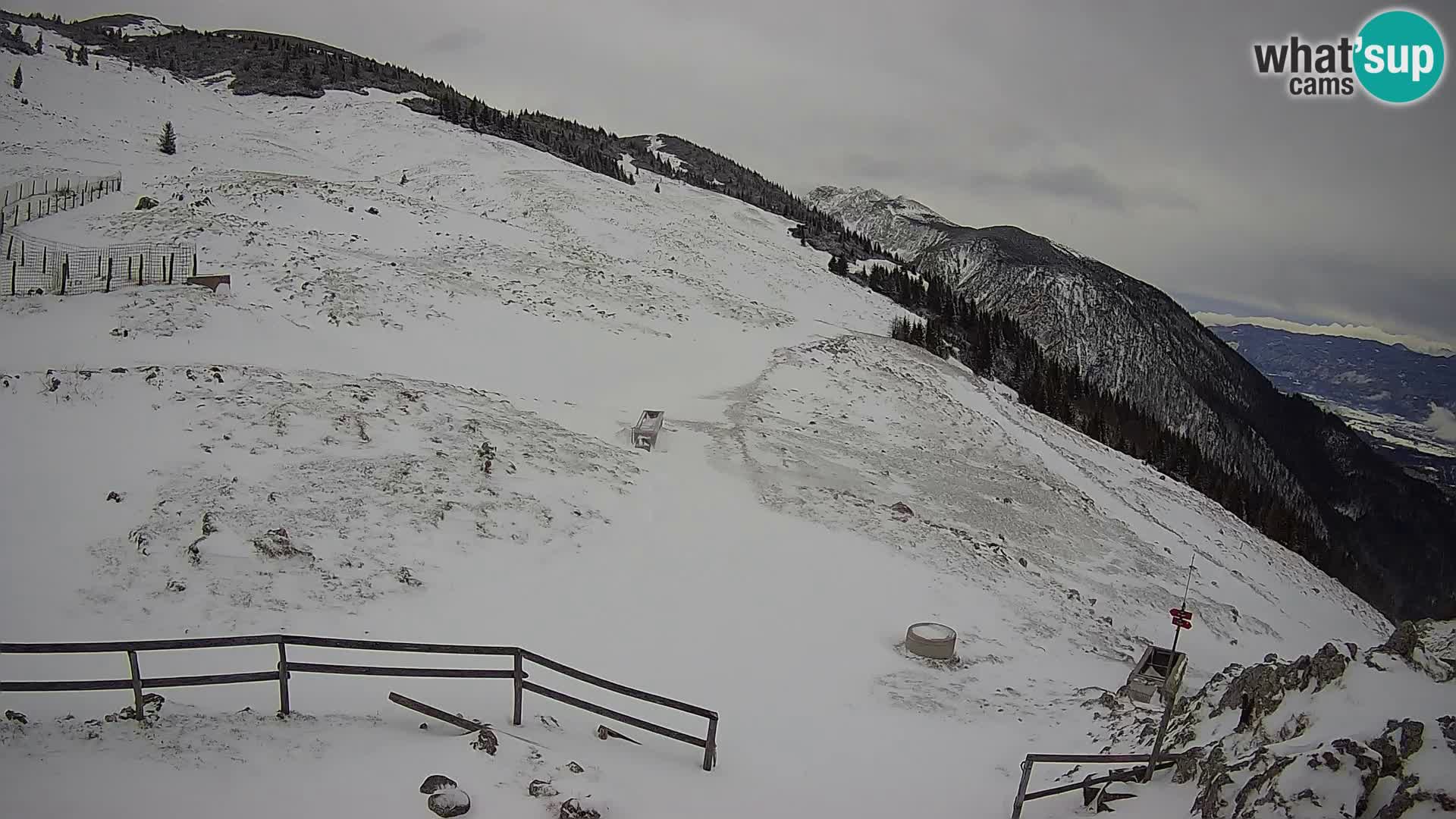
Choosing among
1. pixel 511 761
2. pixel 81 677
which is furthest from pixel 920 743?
pixel 81 677

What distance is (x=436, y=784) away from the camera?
6129 mm

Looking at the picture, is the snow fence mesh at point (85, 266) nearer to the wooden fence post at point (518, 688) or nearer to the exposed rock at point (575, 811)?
the wooden fence post at point (518, 688)

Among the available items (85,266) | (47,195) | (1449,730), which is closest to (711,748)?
(1449,730)

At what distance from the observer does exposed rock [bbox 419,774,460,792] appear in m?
6.09

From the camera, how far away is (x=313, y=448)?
1391cm

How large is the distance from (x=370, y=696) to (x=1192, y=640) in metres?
18.5

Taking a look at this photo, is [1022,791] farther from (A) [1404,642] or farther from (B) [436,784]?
(B) [436,784]

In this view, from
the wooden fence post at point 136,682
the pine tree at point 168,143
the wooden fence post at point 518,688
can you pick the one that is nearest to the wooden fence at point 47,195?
the pine tree at point 168,143

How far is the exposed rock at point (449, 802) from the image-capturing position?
5.86m

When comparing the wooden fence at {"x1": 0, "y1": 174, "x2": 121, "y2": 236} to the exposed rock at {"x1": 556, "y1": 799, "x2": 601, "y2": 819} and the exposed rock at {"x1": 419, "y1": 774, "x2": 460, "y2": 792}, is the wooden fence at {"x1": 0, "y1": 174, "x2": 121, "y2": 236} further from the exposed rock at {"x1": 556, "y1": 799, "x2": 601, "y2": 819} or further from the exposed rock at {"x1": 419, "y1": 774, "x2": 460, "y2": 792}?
the exposed rock at {"x1": 556, "y1": 799, "x2": 601, "y2": 819}

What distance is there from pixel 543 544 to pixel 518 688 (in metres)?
6.19

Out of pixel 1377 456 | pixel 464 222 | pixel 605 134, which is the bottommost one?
pixel 1377 456

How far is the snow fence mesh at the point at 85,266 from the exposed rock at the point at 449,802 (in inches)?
830

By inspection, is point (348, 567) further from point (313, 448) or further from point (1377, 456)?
point (1377, 456)
